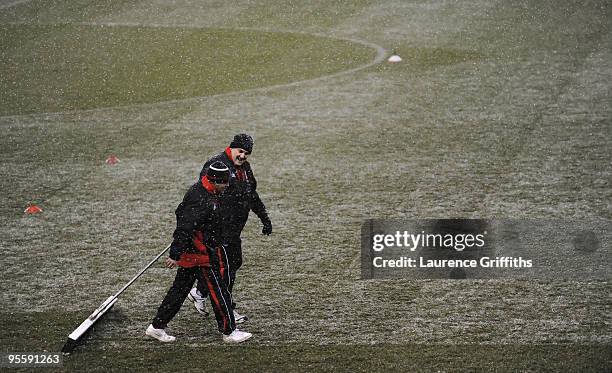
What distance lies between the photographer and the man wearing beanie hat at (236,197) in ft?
31.2

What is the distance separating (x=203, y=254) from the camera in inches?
355

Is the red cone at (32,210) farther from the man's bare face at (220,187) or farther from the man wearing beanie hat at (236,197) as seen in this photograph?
the man's bare face at (220,187)

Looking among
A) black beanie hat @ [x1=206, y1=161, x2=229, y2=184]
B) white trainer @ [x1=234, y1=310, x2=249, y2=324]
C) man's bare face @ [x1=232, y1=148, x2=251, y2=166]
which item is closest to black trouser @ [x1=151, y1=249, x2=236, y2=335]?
white trainer @ [x1=234, y1=310, x2=249, y2=324]

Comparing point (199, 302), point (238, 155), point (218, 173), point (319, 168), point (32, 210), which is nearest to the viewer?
point (218, 173)

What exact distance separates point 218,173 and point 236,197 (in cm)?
84

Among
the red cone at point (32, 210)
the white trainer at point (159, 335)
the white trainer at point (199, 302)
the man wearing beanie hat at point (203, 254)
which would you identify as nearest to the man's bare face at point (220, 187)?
the man wearing beanie hat at point (203, 254)

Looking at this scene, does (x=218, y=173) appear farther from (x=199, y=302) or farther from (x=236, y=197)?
(x=199, y=302)

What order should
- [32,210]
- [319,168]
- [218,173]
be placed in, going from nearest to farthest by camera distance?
[218,173], [32,210], [319,168]

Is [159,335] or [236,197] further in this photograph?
[236,197]

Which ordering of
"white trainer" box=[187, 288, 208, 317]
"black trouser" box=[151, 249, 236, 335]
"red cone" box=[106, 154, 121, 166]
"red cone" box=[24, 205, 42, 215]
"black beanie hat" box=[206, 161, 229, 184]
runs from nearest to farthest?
"black beanie hat" box=[206, 161, 229, 184] < "black trouser" box=[151, 249, 236, 335] < "white trainer" box=[187, 288, 208, 317] < "red cone" box=[24, 205, 42, 215] < "red cone" box=[106, 154, 121, 166]

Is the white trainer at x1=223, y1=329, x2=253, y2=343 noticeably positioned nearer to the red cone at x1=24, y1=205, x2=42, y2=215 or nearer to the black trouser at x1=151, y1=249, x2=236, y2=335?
the black trouser at x1=151, y1=249, x2=236, y2=335

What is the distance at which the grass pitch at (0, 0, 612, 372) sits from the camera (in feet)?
30.6

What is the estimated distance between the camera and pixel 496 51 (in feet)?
79.7

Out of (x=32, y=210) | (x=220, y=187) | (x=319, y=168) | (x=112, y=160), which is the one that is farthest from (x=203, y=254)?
(x=112, y=160)
